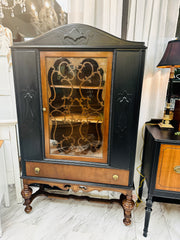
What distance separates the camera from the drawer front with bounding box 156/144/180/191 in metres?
1.08

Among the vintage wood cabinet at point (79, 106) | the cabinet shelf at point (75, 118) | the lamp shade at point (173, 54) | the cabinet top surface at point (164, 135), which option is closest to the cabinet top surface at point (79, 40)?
Result: the vintage wood cabinet at point (79, 106)

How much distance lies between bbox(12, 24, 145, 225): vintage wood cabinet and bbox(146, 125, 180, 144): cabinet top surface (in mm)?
163

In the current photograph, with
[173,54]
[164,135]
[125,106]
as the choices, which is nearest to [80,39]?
[125,106]

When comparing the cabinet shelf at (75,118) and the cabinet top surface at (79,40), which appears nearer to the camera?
the cabinet top surface at (79,40)

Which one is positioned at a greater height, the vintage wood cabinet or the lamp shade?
the lamp shade

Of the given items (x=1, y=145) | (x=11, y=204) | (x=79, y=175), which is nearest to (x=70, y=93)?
(x=79, y=175)

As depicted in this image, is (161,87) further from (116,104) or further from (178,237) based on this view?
(178,237)

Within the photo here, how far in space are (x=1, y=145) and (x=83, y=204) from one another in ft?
3.32

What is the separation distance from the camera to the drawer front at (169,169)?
3.54 ft

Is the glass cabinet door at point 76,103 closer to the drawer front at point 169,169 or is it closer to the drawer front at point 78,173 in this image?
the drawer front at point 78,173

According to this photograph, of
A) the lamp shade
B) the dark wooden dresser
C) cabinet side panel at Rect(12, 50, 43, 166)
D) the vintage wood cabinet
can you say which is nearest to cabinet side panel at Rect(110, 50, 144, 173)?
the vintage wood cabinet

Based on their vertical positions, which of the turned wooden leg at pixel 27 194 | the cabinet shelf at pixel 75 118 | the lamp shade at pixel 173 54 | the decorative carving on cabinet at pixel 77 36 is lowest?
the turned wooden leg at pixel 27 194

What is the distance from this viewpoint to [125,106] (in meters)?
1.08

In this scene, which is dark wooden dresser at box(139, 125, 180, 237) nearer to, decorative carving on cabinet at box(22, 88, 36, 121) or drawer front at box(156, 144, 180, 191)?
drawer front at box(156, 144, 180, 191)
